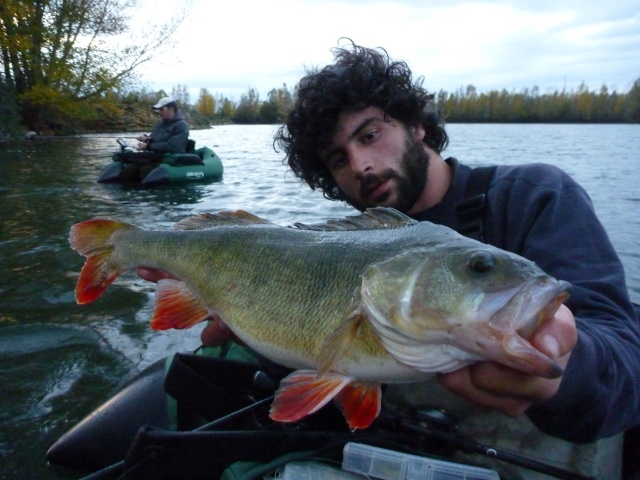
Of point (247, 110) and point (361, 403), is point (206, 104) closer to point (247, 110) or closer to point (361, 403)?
point (247, 110)

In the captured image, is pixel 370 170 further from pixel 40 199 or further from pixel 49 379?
pixel 40 199

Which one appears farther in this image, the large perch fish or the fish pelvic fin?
the fish pelvic fin

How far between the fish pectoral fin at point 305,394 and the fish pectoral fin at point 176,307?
0.78 m

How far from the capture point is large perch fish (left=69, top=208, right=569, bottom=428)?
1.42 meters

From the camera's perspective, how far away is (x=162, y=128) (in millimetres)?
15094

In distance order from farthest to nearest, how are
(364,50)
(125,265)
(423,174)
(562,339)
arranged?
(364,50) → (423,174) → (125,265) → (562,339)

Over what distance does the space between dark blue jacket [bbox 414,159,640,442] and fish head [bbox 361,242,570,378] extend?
15.5 inches

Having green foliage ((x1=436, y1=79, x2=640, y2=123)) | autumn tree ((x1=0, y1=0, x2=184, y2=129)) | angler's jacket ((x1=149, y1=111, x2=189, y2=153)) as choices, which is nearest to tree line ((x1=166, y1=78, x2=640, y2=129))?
green foliage ((x1=436, y1=79, x2=640, y2=123))

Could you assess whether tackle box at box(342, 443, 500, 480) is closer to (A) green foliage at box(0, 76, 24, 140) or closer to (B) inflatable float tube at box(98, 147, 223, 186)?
(B) inflatable float tube at box(98, 147, 223, 186)

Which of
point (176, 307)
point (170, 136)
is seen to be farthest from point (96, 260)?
point (170, 136)

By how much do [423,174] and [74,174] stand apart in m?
14.8

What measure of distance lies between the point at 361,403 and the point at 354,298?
0.35 metres

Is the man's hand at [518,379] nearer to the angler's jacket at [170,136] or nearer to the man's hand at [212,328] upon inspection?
the man's hand at [212,328]

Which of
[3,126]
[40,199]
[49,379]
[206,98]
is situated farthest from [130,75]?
[206,98]
